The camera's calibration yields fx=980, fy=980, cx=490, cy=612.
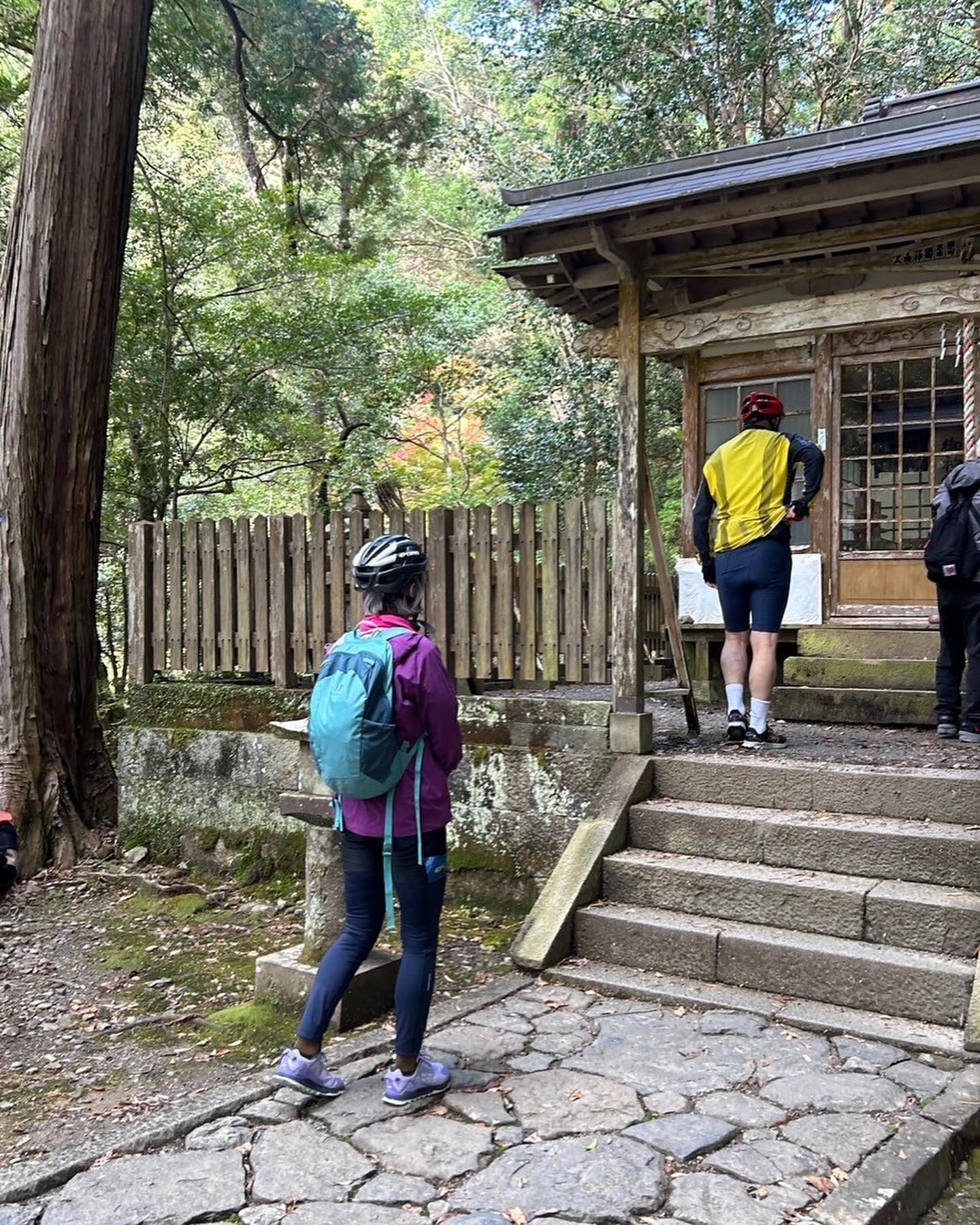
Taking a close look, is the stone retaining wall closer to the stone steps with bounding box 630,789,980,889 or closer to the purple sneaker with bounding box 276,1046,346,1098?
the stone steps with bounding box 630,789,980,889

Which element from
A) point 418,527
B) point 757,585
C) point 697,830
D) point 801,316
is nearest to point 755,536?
point 757,585

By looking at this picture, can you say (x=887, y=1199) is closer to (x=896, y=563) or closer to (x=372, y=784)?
(x=372, y=784)

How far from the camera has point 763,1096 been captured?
131 inches

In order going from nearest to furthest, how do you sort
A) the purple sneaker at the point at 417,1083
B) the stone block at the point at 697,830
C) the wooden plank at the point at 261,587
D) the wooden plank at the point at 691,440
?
the purple sneaker at the point at 417,1083 → the stone block at the point at 697,830 → the wooden plank at the point at 261,587 → the wooden plank at the point at 691,440

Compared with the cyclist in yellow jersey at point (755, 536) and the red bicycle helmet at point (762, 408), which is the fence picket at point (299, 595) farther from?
the red bicycle helmet at point (762, 408)

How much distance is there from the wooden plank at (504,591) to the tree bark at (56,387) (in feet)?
12.0

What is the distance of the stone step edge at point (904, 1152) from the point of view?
2.67m

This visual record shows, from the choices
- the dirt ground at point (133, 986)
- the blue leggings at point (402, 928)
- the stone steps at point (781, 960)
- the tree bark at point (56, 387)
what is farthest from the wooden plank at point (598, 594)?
the tree bark at point (56, 387)

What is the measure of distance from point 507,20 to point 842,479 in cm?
945

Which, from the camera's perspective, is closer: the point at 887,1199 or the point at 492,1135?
the point at 887,1199

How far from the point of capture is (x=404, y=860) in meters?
3.36

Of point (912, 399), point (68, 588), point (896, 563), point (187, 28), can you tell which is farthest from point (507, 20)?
point (68, 588)

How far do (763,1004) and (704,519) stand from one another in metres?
3.04

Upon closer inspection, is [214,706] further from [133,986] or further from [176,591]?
[133,986]
